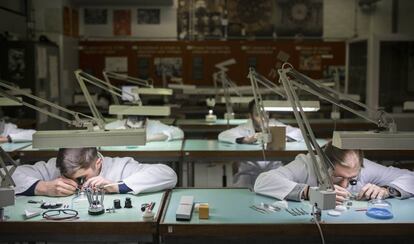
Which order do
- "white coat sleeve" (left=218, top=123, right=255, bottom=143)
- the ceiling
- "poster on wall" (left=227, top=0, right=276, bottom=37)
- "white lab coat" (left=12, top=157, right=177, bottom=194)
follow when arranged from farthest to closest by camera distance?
"poster on wall" (left=227, top=0, right=276, bottom=37) < the ceiling < "white coat sleeve" (left=218, top=123, right=255, bottom=143) < "white lab coat" (left=12, top=157, right=177, bottom=194)

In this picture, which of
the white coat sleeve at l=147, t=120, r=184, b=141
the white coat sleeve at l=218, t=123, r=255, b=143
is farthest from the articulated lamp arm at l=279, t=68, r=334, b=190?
the white coat sleeve at l=147, t=120, r=184, b=141

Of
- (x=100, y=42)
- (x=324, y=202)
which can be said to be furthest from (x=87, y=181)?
(x=100, y=42)

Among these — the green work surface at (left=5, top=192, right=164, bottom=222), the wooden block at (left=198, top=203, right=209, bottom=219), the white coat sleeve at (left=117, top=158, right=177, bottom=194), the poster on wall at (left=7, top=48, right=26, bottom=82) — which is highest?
the poster on wall at (left=7, top=48, right=26, bottom=82)

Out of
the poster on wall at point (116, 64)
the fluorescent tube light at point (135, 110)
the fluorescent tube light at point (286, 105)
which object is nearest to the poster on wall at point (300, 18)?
the poster on wall at point (116, 64)

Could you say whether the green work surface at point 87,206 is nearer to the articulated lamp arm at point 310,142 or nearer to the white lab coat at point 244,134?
the articulated lamp arm at point 310,142

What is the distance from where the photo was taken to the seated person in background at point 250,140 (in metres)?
4.50

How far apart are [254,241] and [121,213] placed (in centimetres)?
61

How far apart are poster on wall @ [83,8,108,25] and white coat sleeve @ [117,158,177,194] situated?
6.22 metres

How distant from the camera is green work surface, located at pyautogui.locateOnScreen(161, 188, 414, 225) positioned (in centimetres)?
233

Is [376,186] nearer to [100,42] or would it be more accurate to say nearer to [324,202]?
[324,202]

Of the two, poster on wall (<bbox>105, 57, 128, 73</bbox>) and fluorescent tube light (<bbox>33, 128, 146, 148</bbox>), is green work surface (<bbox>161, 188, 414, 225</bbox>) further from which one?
poster on wall (<bbox>105, 57, 128, 73</bbox>)

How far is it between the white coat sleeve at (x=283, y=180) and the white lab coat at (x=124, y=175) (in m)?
0.49

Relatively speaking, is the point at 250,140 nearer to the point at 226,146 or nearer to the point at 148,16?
the point at 226,146

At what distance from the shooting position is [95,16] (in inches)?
345
